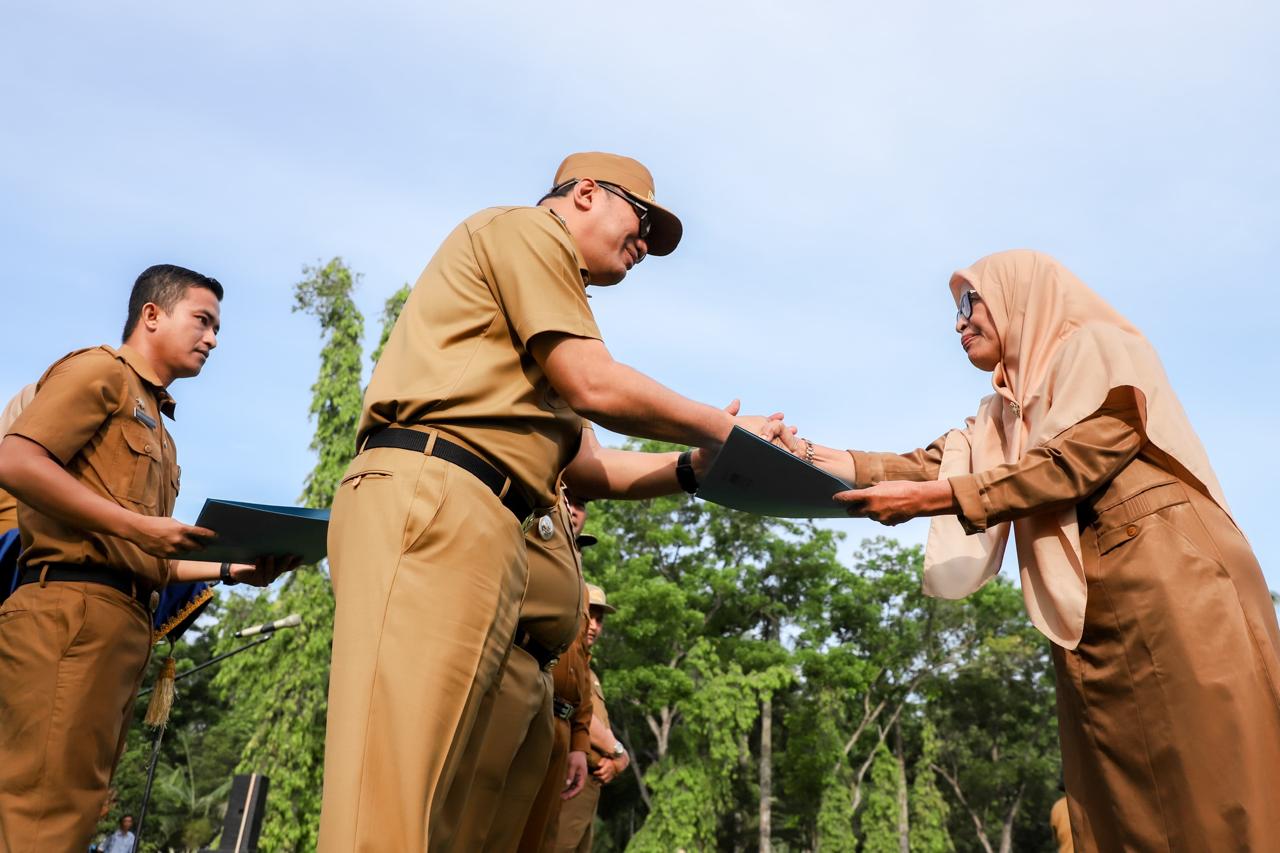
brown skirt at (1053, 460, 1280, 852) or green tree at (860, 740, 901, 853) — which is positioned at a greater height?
green tree at (860, 740, 901, 853)

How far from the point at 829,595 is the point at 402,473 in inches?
1186

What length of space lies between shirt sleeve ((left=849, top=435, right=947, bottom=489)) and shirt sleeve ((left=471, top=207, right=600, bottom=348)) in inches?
80.8

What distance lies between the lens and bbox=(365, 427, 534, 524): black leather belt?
90.7 inches

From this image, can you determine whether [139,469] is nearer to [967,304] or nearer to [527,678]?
[527,678]

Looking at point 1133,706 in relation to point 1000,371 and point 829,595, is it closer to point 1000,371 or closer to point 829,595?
point 1000,371

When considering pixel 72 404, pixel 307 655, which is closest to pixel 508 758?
pixel 72 404

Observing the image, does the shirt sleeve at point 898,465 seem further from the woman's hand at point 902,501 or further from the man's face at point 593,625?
the man's face at point 593,625

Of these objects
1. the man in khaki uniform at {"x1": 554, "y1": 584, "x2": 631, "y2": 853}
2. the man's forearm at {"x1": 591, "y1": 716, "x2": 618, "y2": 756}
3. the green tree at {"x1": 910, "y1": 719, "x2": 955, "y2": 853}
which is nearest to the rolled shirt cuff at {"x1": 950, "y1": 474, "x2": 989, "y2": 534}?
the man in khaki uniform at {"x1": 554, "y1": 584, "x2": 631, "y2": 853}

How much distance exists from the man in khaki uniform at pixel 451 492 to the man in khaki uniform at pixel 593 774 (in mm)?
4635

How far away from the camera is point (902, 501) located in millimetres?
3256

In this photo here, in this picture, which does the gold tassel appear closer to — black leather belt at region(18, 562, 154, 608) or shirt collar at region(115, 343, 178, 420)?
black leather belt at region(18, 562, 154, 608)

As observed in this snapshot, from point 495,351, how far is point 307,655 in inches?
764

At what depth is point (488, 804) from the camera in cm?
272

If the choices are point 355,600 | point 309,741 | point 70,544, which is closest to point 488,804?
point 355,600
